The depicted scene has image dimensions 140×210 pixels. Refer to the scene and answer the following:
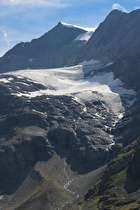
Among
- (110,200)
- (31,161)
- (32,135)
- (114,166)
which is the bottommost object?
(110,200)

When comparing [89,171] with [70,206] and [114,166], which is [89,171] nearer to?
[114,166]

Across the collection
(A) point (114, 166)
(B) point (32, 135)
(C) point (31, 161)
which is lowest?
(A) point (114, 166)

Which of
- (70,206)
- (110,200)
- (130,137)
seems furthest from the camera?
(130,137)

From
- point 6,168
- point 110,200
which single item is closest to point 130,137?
point 6,168

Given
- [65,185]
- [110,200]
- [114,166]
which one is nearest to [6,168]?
[65,185]

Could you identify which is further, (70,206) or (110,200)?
(70,206)

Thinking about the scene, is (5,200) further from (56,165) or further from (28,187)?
(56,165)

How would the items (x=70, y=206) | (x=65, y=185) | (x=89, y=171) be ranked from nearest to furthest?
(x=70, y=206) → (x=65, y=185) → (x=89, y=171)

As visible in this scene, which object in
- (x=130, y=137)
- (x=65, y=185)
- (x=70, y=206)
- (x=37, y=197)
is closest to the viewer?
(x=70, y=206)

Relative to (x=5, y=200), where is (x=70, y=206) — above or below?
below
